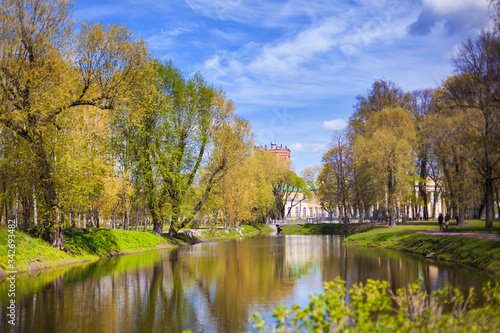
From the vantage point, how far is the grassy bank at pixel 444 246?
24812 mm

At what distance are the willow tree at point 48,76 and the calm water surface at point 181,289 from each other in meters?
6.42

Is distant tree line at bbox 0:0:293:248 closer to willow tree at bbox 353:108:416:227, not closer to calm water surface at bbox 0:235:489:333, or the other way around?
calm water surface at bbox 0:235:489:333

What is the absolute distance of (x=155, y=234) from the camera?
155ft

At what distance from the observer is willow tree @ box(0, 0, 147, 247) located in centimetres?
2478

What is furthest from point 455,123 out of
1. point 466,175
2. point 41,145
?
point 41,145

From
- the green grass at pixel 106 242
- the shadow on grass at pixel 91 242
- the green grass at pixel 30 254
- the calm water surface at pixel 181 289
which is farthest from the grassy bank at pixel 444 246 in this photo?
the shadow on grass at pixel 91 242

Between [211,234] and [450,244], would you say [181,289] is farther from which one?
[211,234]

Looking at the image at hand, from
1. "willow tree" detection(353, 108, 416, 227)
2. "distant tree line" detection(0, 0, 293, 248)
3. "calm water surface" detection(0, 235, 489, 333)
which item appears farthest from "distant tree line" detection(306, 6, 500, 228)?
"distant tree line" detection(0, 0, 293, 248)

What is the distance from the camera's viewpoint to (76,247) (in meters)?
30.8

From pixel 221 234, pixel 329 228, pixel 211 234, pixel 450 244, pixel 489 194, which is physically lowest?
pixel 329 228

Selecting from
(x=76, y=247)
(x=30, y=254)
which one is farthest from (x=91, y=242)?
(x=30, y=254)

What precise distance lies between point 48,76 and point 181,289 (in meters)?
15.6

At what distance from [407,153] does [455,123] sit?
1129 centimetres

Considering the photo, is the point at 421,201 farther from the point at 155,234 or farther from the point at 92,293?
the point at 92,293
